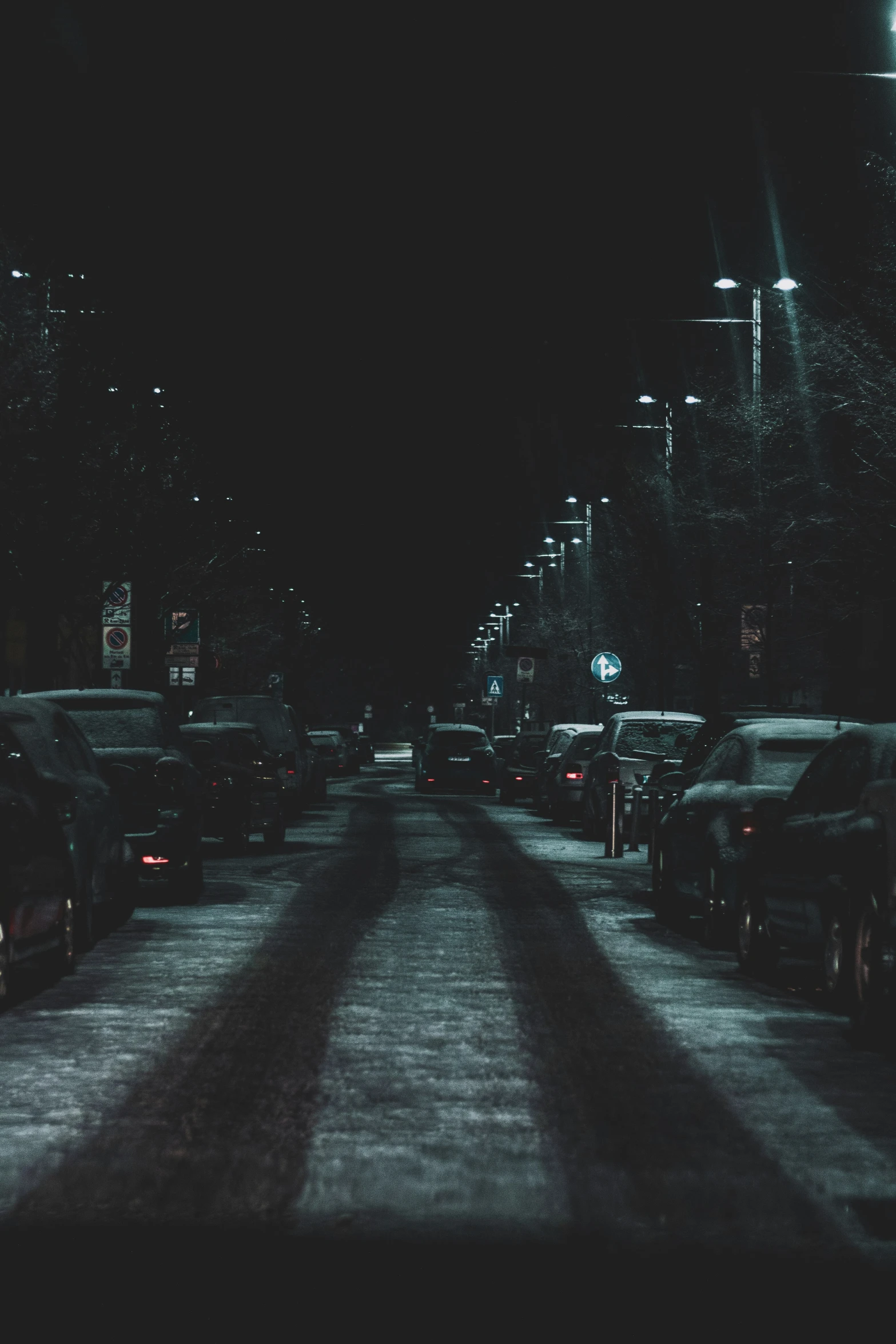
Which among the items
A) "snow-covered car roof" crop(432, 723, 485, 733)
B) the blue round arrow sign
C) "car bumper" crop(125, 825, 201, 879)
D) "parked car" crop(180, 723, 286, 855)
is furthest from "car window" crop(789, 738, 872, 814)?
"snow-covered car roof" crop(432, 723, 485, 733)

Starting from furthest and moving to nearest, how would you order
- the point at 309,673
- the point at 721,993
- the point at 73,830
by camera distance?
the point at 309,673
the point at 73,830
the point at 721,993

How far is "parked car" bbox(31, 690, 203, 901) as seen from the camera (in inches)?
691

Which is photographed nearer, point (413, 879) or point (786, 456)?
point (413, 879)

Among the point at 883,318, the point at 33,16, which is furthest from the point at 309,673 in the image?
the point at 883,318

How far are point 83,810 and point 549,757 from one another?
25.3 m

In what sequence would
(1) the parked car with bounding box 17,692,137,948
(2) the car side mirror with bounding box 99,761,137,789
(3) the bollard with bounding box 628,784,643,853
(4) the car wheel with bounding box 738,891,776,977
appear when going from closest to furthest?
(4) the car wheel with bounding box 738,891,776,977 → (1) the parked car with bounding box 17,692,137,948 → (2) the car side mirror with bounding box 99,761,137,789 → (3) the bollard with bounding box 628,784,643,853

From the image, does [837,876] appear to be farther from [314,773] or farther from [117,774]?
[314,773]

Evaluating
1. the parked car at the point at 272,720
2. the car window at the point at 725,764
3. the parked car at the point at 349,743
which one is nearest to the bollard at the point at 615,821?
the car window at the point at 725,764

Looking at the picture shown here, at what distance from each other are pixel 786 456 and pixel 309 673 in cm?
6931

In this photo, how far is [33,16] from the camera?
240ft

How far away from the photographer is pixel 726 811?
14.5m

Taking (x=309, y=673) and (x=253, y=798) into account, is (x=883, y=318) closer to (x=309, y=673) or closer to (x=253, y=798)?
(x=253, y=798)

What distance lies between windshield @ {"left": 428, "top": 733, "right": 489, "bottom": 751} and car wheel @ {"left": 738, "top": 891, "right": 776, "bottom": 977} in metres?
38.4

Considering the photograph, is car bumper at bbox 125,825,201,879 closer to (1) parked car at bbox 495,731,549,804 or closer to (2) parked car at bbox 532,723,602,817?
(2) parked car at bbox 532,723,602,817
